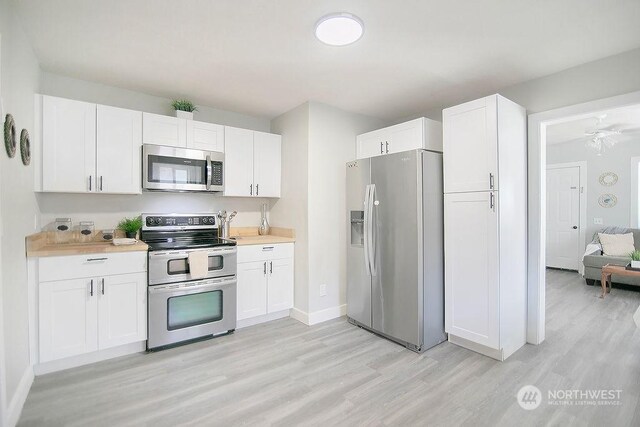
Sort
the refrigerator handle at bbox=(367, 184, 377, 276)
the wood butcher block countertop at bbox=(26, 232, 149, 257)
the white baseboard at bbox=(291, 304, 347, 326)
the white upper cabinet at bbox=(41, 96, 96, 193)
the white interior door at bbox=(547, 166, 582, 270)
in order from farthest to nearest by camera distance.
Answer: the white interior door at bbox=(547, 166, 582, 270)
the white baseboard at bbox=(291, 304, 347, 326)
the refrigerator handle at bbox=(367, 184, 377, 276)
the white upper cabinet at bbox=(41, 96, 96, 193)
the wood butcher block countertop at bbox=(26, 232, 149, 257)

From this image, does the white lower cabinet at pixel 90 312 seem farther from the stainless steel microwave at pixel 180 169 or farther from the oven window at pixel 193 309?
the stainless steel microwave at pixel 180 169

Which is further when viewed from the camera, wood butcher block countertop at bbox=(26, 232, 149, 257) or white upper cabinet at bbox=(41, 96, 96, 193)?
white upper cabinet at bbox=(41, 96, 96, 193)

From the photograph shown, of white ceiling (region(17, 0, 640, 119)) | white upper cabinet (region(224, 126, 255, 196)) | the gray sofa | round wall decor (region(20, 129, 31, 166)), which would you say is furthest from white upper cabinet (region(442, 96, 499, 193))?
the gray sofa

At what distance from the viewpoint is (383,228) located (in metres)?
3.05

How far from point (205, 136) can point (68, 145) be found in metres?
1.20

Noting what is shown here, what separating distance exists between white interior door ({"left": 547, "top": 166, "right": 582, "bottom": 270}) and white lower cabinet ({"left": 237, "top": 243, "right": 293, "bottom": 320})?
5750mm

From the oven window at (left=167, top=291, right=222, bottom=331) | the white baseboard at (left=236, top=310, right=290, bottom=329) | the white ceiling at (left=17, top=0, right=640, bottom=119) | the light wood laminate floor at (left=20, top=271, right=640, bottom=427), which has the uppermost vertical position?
the white ceiling at (left=17, top=0, right=640, bottom=119)

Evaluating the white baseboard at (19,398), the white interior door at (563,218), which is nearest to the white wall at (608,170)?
the white interior door at (563,218)

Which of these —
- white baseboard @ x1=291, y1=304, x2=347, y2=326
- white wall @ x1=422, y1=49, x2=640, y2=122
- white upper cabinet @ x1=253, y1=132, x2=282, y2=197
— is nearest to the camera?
white wall @ x1=422, y1=49, x2=640, y2=122

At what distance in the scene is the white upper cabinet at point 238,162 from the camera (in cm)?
349

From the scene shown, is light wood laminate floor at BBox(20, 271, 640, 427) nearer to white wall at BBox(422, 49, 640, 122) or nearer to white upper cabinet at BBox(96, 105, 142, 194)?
white upper cabinet at BBox(96, 105, 142, 194)

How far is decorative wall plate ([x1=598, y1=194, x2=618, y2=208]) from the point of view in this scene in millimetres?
5473

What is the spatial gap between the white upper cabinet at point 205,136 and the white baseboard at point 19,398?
2288 millimetres

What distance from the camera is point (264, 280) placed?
3.41m
